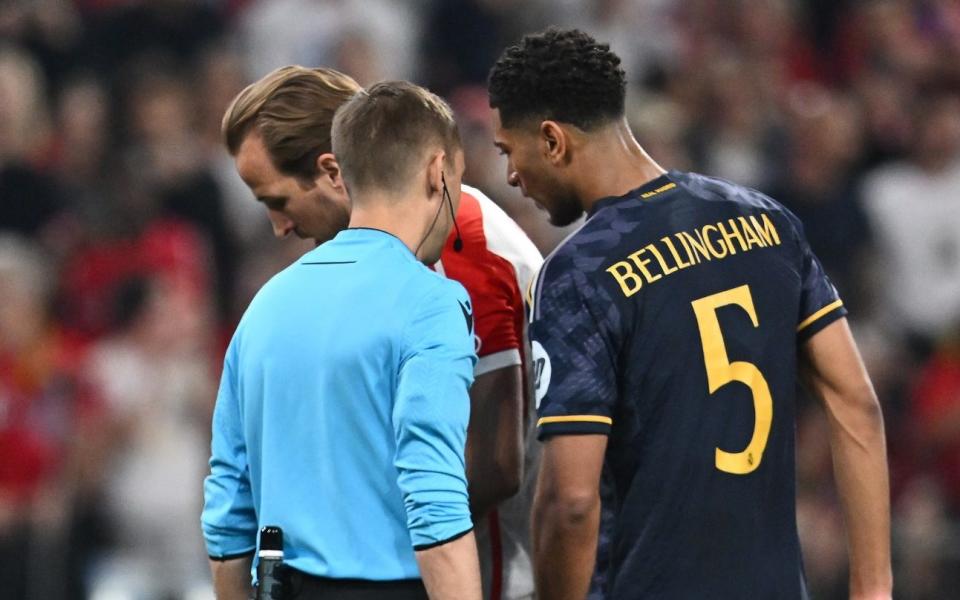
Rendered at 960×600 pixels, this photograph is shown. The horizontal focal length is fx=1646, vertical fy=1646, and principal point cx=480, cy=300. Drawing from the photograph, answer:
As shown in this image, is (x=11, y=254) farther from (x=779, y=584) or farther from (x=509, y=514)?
(x=779, y=584)

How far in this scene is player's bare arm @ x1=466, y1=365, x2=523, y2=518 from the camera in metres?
3.46

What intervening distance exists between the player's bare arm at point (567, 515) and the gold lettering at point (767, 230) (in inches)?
22.2

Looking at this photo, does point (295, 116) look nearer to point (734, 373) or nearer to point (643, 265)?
point (643, 265)

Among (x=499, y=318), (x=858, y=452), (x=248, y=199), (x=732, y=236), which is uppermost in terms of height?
(x=248, y=199)

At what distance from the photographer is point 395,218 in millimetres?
3096

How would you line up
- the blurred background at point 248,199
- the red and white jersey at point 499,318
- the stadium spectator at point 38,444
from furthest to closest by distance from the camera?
the blurred background at point 248,199 → the stadium spectator at point 38,444 → the red and white jersey at point 499,318

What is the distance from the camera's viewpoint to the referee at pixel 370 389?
2.89 metres

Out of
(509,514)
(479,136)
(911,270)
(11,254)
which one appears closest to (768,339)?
(509,514)

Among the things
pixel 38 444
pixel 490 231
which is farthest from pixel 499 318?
pixel 38 444

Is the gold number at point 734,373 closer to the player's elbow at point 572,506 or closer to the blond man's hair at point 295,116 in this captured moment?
the player's elbow at point 572,506

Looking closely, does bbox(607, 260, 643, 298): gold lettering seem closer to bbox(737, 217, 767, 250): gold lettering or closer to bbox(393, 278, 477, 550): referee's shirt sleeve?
bbox(737, 217, 767, 250): gold lettering

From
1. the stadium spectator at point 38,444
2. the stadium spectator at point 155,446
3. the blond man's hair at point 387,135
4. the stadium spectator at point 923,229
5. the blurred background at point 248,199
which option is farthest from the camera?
the stadium spectator at point 923,229

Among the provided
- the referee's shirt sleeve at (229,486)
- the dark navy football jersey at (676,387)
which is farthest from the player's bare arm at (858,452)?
the referee's shirt sleeve at (229,486)

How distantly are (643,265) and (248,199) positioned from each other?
18.0 ft
